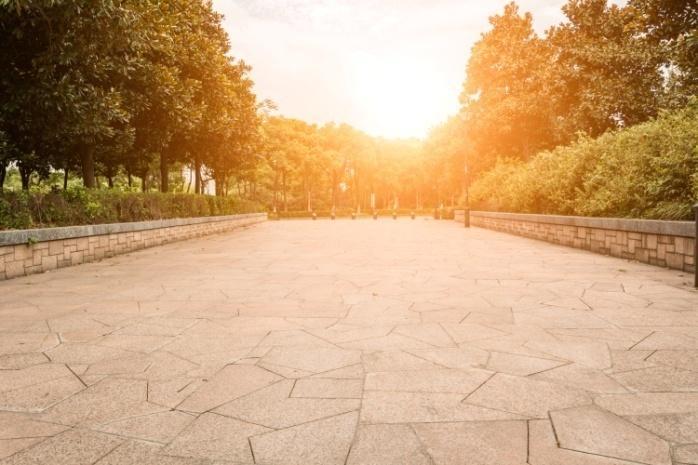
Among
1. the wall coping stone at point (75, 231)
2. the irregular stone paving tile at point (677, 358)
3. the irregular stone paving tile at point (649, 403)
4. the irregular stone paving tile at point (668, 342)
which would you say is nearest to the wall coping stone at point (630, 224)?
the irregular stone paving tile at point (668, 342)

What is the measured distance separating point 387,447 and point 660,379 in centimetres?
200

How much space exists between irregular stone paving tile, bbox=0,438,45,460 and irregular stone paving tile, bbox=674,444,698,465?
3007mm

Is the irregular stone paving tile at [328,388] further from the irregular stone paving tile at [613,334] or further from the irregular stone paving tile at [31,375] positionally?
the irregular stone paving tile at [613,334]

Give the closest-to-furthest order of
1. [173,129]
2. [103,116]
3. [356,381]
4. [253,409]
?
[253,409] → [356,381] → [103,116] → [173,129]

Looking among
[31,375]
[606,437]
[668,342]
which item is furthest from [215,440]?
[668,342]

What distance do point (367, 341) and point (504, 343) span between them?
112cm

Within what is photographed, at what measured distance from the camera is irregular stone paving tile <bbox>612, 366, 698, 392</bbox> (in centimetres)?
290

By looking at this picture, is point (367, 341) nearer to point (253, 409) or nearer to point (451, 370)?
point (451, 370)

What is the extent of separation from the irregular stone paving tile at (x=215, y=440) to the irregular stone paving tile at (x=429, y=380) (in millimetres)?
852

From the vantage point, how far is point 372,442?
2283 mm

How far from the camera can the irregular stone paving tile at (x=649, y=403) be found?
2588 millimetres

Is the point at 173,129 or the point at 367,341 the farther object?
the point at 173,129

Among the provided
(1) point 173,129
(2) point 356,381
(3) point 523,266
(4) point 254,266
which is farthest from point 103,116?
(2) point 356,381

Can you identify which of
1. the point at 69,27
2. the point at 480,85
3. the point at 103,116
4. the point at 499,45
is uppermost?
the point at 499,45
